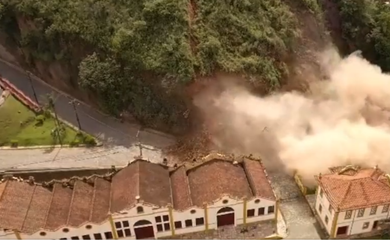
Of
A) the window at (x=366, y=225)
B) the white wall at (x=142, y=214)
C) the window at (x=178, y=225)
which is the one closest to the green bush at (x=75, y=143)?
the white wall at (x=142, y=214)

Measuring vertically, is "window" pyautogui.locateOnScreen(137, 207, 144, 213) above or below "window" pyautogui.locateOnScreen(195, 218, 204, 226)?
above

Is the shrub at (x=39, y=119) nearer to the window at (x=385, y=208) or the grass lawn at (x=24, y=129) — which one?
the grass lawn at (x=24, y=129)

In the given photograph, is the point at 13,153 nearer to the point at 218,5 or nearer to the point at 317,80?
the point at 218,5

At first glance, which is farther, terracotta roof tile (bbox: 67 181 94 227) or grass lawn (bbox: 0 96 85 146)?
grass lawn (bbox: 0 96 85 146)

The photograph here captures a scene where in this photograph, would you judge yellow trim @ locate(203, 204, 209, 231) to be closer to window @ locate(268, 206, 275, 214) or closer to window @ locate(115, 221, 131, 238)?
window @ locate(268, 206, 275, 214)

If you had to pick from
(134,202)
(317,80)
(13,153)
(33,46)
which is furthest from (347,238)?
(33,46)

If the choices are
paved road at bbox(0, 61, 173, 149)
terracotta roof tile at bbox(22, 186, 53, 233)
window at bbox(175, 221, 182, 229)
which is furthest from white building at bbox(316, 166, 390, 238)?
terracotta roof tile at bbox(22, 186, 53, 233)
